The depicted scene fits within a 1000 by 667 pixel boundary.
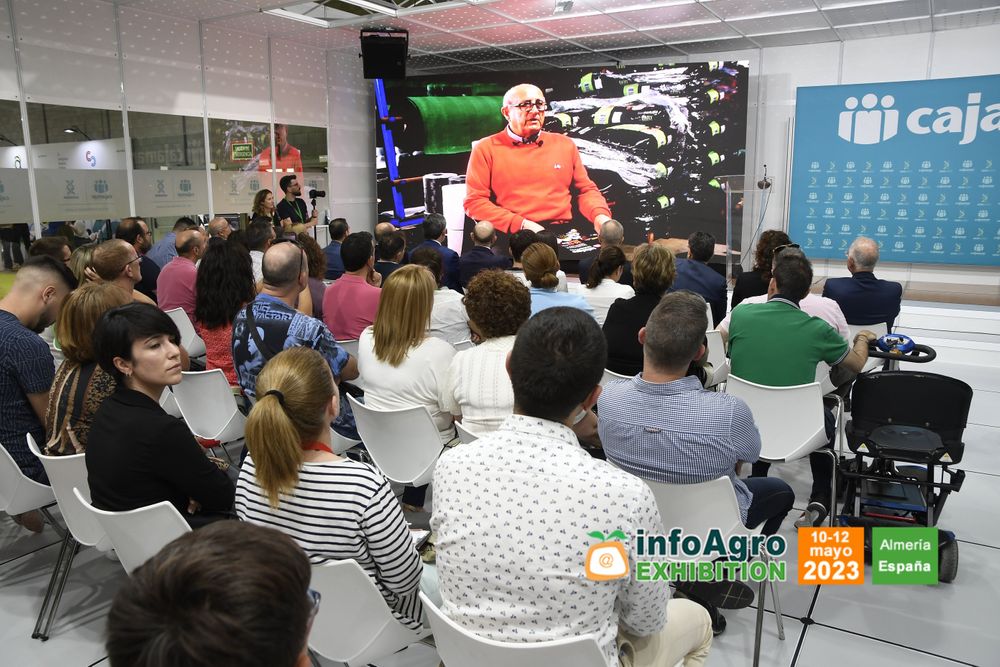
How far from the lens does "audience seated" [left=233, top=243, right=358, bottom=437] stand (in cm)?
316

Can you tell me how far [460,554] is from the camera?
1.45m

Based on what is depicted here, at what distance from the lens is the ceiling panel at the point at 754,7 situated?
25.2ft

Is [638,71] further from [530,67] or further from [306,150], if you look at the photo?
[306,150]

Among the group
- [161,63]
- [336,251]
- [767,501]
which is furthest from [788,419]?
[161,63]

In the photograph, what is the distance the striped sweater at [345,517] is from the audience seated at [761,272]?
3671 mm

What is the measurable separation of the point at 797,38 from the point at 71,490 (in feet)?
32.7

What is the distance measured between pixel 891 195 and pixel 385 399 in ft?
27.5

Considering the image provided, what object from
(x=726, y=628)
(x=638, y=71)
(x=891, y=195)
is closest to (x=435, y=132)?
(x=638, y=71)

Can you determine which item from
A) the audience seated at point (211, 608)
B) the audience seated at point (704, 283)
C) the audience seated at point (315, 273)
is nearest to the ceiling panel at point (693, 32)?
the audience seated at point (704, 283)

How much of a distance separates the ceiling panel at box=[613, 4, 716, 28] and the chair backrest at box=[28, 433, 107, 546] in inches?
302

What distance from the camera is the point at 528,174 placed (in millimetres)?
10633

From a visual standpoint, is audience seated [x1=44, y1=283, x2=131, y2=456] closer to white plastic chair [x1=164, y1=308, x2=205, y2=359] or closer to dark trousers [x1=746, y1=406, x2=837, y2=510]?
white plastic chair [x1=164, y1=308, x2=205, y2=359]

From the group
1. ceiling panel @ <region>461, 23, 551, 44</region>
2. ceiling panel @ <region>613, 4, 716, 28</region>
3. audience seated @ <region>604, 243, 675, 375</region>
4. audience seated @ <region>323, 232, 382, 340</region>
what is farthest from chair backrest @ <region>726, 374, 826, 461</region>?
ceiling panel @ <region>461, 23, 551, 44</region>

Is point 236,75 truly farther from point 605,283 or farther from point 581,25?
point 605,283
